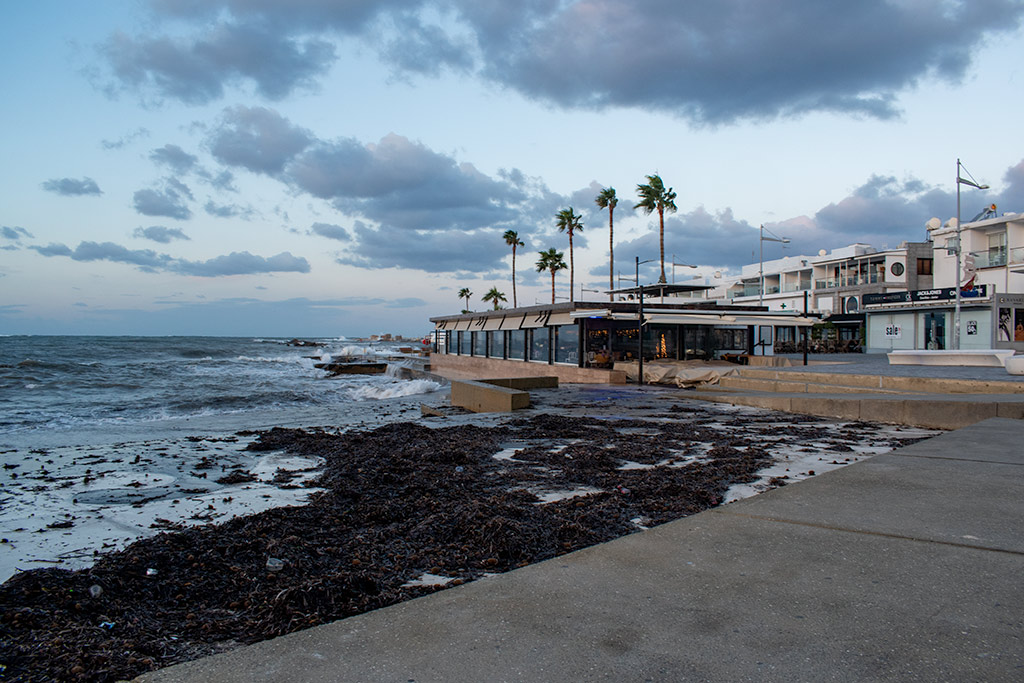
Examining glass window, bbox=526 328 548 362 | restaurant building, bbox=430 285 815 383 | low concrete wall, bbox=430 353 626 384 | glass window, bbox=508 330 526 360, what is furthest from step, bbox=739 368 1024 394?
glass window, bbox=508 330 526 360

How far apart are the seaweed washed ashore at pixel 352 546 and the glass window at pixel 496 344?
91.1ft

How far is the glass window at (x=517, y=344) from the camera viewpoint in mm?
33000

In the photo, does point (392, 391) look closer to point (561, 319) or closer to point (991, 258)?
point (561, 319)

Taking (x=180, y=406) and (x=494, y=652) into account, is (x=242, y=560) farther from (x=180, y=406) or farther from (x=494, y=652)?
(x=180, y=406)

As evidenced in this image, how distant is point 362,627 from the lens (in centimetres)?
272

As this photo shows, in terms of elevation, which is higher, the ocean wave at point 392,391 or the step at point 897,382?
the step at point 897,382

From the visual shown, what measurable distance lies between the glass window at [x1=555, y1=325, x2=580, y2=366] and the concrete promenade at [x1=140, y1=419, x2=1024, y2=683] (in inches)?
904

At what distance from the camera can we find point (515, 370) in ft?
110

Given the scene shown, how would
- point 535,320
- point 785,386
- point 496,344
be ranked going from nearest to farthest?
point 785,386 → point 535,320 → point 496,344

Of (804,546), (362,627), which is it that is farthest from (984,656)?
(362,627)

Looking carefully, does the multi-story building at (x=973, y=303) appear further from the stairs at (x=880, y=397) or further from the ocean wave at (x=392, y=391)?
the ocean wave at (x=392, y=391)

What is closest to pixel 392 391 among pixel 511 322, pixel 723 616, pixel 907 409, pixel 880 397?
pixel 511 322

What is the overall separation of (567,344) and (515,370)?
19.8ft

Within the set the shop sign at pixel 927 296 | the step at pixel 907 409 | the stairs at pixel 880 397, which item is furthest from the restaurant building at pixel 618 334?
the shop sign at pixel 927 296
